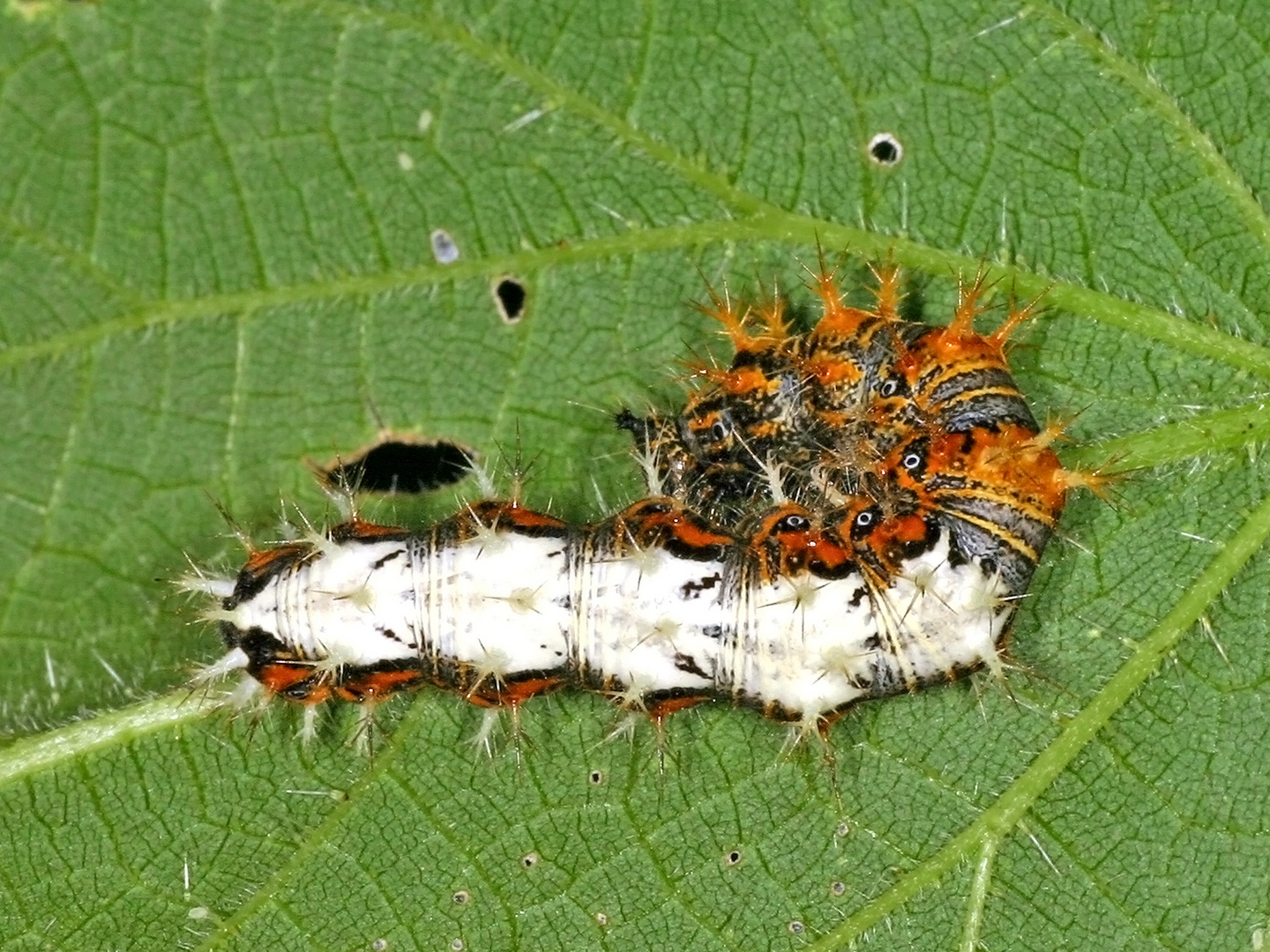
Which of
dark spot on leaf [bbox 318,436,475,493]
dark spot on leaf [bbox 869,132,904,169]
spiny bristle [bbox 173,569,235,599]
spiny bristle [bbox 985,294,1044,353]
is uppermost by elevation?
dark spot on leaf [bbox 869,132,904,169]

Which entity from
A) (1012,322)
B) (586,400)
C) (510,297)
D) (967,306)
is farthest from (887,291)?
(510,297)

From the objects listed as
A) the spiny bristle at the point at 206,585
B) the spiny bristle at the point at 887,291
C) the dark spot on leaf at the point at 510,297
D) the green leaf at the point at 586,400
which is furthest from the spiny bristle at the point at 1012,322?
the spiny bristle at the point at 206,585

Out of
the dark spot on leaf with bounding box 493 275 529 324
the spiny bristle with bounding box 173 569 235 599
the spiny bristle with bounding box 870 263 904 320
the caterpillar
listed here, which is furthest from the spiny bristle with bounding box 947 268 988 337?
the spiny bristle with bounding box 173 569 235 599

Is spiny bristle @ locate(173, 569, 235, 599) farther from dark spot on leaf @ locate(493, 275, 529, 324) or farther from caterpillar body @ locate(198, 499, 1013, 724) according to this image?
dark spot on leaf @ locate(493, 275, 529, 324)

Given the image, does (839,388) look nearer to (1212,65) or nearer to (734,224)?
(734,224)

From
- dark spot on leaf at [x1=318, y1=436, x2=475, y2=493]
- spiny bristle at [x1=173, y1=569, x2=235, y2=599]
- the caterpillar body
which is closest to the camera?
the caterpillar body

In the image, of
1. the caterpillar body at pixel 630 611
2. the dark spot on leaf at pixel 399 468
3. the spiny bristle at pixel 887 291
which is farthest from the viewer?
the dark spot on leaf at pixel 399 468

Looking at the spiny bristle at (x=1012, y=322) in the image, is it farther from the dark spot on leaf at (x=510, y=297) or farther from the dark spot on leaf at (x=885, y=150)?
the dark spot on leaf at (x=510, y=297)
